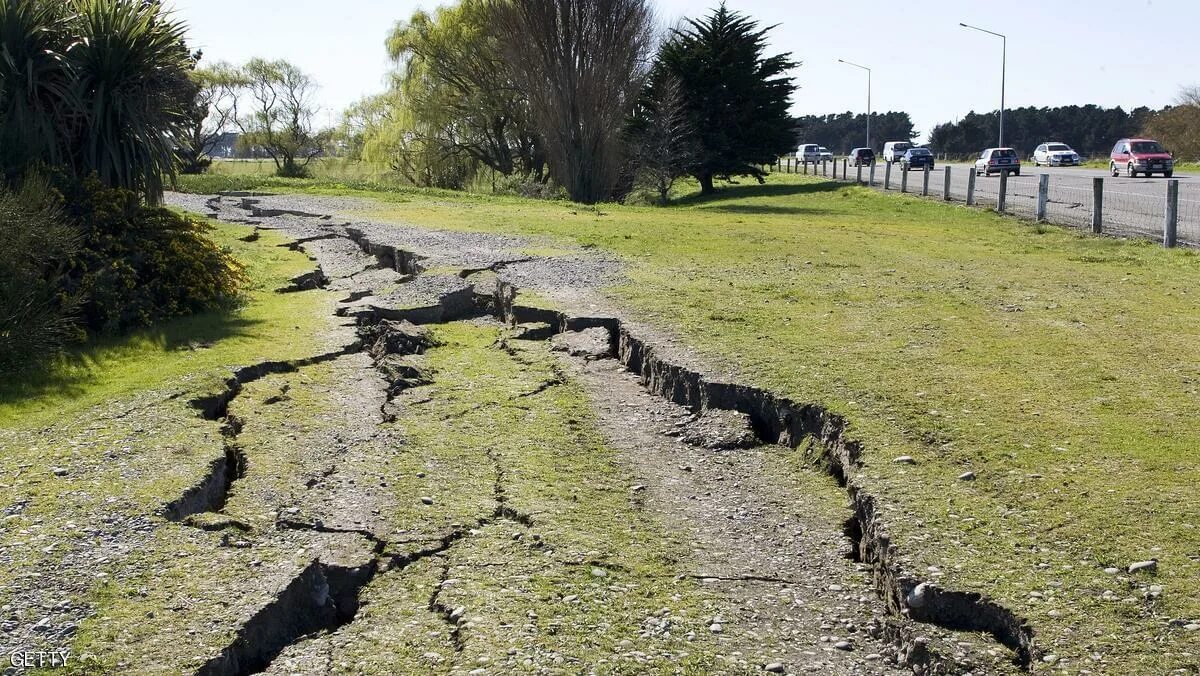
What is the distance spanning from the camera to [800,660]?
3.94 m

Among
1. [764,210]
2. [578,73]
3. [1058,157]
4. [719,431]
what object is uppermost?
[578,73]

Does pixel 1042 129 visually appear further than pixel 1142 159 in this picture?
Yes

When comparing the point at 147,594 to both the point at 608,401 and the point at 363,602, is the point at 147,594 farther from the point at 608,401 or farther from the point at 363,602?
the point at 608,401

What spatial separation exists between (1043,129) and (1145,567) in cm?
8930

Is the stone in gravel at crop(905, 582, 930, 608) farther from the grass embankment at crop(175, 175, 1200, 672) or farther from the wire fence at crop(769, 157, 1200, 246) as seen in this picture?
the wire fence at crop(769, 157, 1200, 246)

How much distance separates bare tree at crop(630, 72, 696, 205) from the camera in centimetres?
3253

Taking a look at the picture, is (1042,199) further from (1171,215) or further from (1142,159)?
(1142,159)

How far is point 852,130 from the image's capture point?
12075 centimetres

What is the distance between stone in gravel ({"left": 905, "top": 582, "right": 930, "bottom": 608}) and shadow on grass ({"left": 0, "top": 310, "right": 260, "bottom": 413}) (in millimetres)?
5705

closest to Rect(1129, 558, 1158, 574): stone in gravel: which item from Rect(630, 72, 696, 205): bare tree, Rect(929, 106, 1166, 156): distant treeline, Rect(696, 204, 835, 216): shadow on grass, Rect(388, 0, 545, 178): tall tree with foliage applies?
Rect(696, 204, 835, 216): shadow on grass

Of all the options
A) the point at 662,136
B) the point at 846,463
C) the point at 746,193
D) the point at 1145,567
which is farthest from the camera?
the point at 746,193

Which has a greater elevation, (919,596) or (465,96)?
(465,96)

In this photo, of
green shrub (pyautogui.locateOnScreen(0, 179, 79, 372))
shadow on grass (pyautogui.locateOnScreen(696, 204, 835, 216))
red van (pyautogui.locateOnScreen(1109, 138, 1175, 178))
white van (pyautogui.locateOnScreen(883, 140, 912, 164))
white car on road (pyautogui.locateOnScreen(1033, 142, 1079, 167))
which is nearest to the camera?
green shrub (pyautogui.locateOnScreen(0, 179, 79, 372))

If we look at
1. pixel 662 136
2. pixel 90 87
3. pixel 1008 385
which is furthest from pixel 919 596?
pixel 662 136
